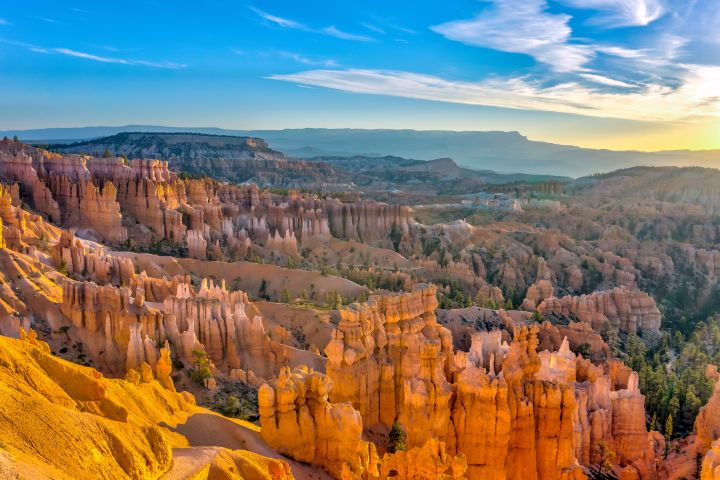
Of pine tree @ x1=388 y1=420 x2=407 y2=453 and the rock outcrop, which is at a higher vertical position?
the rock outcrop

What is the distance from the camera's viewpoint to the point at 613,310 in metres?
47.7

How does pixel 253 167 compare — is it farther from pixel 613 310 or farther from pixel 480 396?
pixel 480 396

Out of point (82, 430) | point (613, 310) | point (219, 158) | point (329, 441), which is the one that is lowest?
point (613, 310)

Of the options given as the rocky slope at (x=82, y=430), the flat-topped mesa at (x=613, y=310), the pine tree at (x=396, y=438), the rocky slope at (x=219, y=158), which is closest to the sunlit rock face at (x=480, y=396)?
the pine tree at (x=396, y=438)

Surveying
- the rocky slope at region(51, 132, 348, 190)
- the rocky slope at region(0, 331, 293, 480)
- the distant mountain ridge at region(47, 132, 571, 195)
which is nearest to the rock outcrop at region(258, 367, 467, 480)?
the rocky slope at region(0, 331, 293, 480)

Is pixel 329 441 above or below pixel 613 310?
A: above

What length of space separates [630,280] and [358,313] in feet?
160

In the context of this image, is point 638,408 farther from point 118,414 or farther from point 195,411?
point 118,414

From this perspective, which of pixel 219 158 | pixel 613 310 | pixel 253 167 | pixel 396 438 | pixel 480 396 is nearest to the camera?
pixel 480 396

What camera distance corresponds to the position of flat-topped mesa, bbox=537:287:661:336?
45.7m

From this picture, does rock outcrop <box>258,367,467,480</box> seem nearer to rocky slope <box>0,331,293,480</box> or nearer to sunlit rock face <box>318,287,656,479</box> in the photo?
rocky slope <box>0,331,293,480</box>

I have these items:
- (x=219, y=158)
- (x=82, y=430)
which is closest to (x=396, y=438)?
(x=82, y=430)

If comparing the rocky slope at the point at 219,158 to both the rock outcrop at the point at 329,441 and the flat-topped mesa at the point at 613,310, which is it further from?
the rock outcrop at the point at 329,441

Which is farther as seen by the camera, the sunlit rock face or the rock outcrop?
the sunlit rock face
